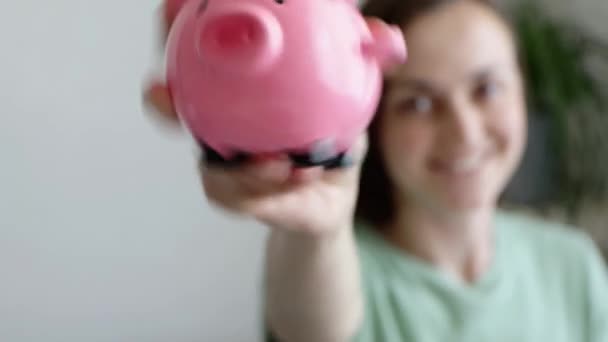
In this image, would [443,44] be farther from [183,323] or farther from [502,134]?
[183,323]

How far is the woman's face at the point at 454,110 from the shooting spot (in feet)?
2.33

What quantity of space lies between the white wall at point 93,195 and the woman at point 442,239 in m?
0.27

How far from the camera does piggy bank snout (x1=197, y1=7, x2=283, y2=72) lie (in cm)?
37

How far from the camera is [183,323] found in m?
1.07

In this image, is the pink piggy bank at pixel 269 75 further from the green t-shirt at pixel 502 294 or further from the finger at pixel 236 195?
the green t-shirt at pixel 502 294

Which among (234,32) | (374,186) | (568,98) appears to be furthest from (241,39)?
(568,98)

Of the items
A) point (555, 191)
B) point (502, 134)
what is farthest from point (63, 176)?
point (555, 191)

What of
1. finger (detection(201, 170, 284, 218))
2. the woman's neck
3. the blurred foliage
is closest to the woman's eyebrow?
the woman's neck

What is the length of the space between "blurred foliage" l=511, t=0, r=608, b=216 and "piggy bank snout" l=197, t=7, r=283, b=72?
889 millimetres

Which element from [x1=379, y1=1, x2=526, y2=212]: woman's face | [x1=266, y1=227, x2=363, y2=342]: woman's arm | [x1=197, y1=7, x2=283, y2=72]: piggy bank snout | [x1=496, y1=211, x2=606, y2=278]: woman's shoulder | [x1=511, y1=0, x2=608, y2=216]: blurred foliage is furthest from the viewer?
[x1=511, y1=0, x2=608, y2=216]: blurred foliage

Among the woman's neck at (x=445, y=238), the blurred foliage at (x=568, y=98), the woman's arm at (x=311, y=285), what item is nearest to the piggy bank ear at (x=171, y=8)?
the woman's arm at (x=311, y=285)

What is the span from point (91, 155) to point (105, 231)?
0.09 metres

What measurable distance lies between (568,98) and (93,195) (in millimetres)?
691

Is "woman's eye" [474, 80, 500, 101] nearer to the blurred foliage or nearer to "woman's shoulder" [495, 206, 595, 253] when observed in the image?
"woman's shoulder" [495, 206, 595, 253]
